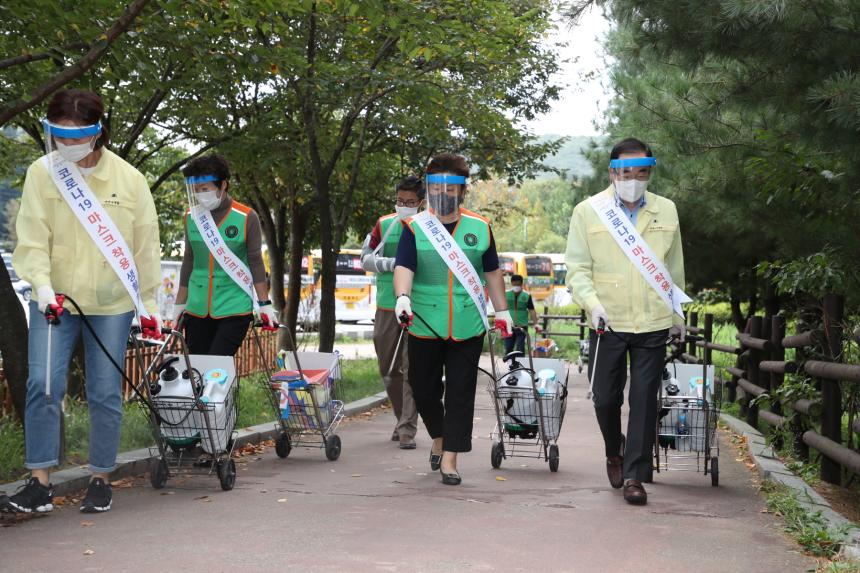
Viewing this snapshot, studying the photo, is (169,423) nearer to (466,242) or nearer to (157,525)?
(157,525)

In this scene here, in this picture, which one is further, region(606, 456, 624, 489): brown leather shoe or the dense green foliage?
region(606, 456, 624, 489): brown leather shoe

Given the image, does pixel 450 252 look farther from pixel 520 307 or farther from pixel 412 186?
pixel 520 307

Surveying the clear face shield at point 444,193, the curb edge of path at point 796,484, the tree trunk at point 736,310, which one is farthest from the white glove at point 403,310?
the tree trunk at point 736,310

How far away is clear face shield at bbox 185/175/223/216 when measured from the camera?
7508 millimetres

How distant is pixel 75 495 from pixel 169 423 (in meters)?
0.64


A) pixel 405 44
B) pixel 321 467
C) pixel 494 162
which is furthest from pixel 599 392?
pixel 494 162

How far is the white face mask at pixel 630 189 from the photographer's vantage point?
679cm

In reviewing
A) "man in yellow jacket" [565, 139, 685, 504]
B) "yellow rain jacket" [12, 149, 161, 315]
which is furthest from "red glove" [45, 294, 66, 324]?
"man in yellow jacket" [565, 139, 685, 504]

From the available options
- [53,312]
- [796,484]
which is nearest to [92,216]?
[53,312]

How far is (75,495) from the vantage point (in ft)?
21.0

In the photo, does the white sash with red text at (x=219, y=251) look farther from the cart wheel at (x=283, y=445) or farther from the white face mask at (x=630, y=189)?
the white face mask at (x=630, y=189)

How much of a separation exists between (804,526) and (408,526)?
200 centimetres

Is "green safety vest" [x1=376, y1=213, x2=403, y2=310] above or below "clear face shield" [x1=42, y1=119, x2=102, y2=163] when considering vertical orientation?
below

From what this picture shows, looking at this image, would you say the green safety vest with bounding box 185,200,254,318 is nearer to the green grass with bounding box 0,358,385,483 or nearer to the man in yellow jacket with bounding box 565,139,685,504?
the green grass with bounding box 0,358,385,483
